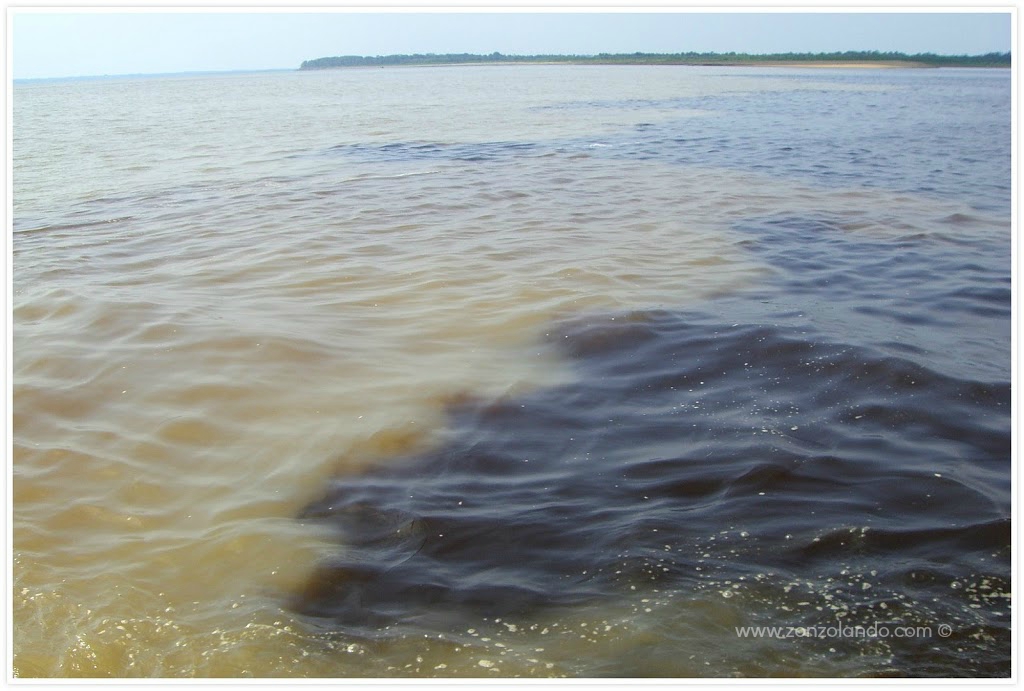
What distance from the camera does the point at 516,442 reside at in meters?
4.01

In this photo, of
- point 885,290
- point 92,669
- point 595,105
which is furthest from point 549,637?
point 595,105

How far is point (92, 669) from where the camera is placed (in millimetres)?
2645

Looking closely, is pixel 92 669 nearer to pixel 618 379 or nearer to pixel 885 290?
pixel 618 379

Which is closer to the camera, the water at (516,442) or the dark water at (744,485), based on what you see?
the water at (516,442)

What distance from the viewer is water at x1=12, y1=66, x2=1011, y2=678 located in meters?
2.77

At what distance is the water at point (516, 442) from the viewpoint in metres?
2.77

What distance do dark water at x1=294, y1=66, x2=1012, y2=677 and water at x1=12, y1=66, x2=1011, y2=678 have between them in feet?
0.06

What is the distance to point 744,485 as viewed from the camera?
3.58m

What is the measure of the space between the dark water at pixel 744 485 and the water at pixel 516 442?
17 mm

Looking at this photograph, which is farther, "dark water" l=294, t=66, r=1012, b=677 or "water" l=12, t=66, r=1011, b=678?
"dark water" l=294, t=66, r=1012, b=677

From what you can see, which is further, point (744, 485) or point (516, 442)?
point (516, 442)

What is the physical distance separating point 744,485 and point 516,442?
3.51 feet

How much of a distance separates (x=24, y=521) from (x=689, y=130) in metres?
16.1

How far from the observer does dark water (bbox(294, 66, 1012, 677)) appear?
2879 mm
